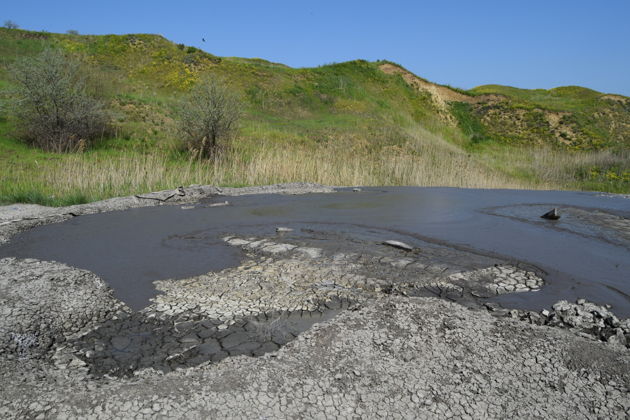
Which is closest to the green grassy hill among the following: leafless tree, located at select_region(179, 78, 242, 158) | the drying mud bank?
leafless tree, located at select_region(179, 78, 242, 158)

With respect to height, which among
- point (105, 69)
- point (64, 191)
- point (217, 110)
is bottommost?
point (64, 191)

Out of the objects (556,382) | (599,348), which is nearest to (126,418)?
(556,382)

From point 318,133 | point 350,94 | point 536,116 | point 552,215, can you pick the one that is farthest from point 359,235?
point 536,116

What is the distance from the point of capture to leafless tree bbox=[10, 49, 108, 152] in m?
16.2

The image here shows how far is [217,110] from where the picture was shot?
16844 millimetres

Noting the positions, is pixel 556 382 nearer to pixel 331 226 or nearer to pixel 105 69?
pixel 331 226

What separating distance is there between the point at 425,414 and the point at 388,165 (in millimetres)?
13635

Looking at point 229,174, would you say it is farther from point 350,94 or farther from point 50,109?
point 350,94

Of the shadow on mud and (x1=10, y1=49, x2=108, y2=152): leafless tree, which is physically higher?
(x1=10, y1=49, x2=108, y2=152): leafless tree

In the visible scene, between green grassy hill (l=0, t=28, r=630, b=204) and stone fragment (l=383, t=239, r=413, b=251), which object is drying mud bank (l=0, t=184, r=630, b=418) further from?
green grassy hill (l=0, t=28, r=630, b=204)

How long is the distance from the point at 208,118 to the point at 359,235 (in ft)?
40.4

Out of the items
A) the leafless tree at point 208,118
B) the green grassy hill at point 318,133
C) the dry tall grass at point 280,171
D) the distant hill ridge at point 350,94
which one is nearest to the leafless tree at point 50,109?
the green grassy hill at point 318,133

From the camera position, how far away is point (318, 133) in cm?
2281

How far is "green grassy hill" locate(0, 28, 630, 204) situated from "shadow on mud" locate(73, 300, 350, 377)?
256 inches
